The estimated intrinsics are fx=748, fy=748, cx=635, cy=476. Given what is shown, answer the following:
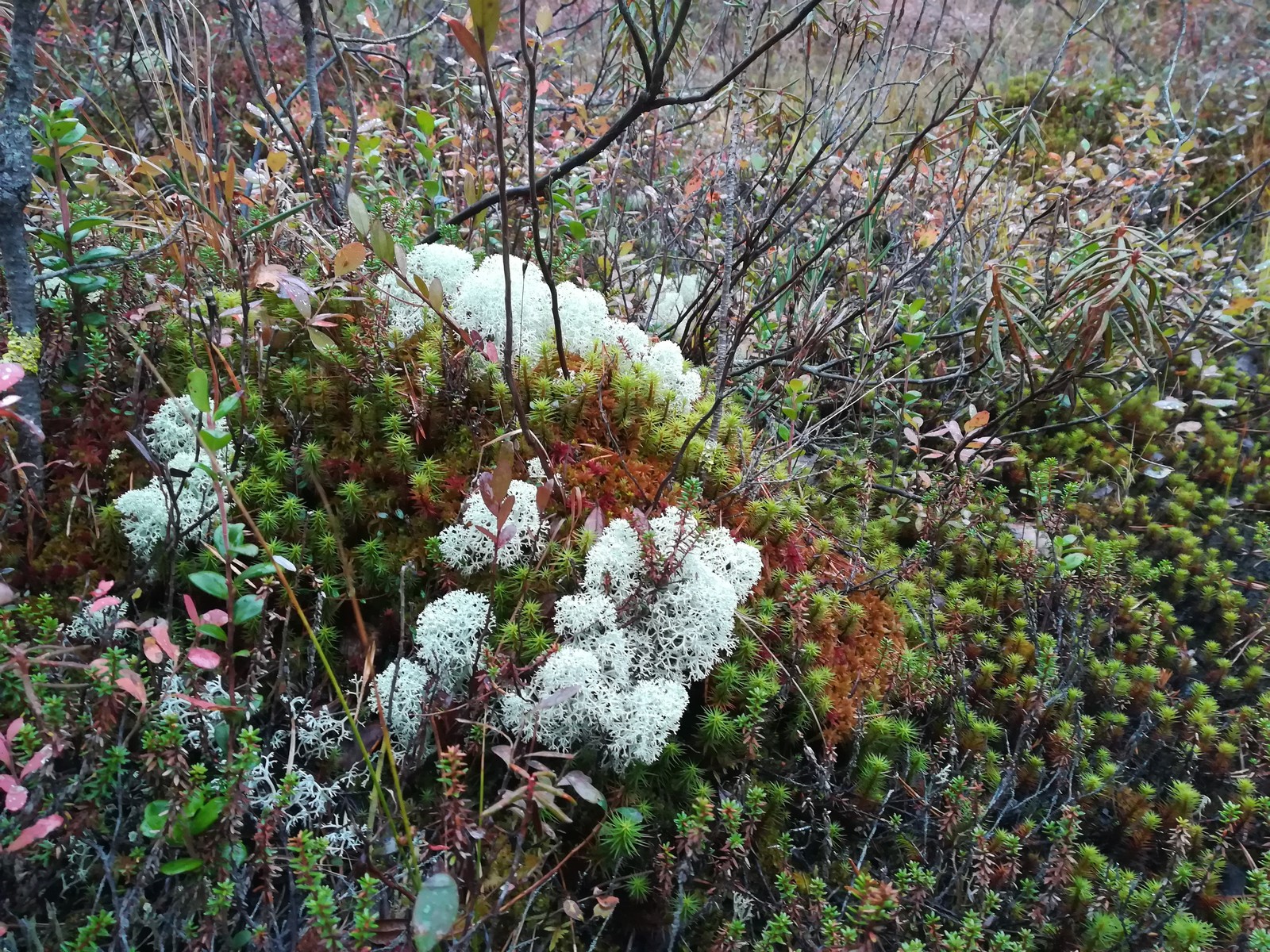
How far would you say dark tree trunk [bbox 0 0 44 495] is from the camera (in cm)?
189

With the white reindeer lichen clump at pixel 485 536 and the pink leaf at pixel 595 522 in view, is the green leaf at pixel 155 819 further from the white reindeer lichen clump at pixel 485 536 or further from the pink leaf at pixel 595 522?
the pink leaf at pixel 595 522

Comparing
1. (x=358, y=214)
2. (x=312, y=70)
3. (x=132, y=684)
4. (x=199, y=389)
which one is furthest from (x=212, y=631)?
(x=312, y=70)

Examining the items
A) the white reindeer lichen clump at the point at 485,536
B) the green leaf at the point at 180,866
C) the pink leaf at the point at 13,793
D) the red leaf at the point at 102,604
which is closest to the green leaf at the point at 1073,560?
the white reindeer lichen clump at the point at 485,536

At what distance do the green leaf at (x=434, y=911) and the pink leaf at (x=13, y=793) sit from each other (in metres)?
0.81

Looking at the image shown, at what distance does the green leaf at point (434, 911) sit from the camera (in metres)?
1.23

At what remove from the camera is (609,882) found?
5.81 feet

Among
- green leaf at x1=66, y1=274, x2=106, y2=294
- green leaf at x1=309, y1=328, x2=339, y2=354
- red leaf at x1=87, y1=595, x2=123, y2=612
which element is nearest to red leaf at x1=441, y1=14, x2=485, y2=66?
green leaf at x1=309, y1=328, x2=339, y2=354

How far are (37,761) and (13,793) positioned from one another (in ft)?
0.22

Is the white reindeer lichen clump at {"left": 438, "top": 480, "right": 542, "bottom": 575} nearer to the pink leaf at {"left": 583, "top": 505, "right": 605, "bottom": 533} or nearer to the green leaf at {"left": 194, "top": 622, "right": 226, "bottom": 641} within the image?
the pink leaf at {"left": 583, "top": 505, "right": 605, "bottom": 533}

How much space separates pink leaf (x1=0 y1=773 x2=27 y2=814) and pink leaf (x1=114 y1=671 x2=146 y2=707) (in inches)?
9.0

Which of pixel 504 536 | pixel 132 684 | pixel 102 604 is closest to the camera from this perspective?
pixel 132 684

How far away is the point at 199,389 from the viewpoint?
5.18ft

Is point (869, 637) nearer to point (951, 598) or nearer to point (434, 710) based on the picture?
point (951, 598)

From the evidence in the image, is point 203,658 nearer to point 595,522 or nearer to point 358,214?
point 595,522
